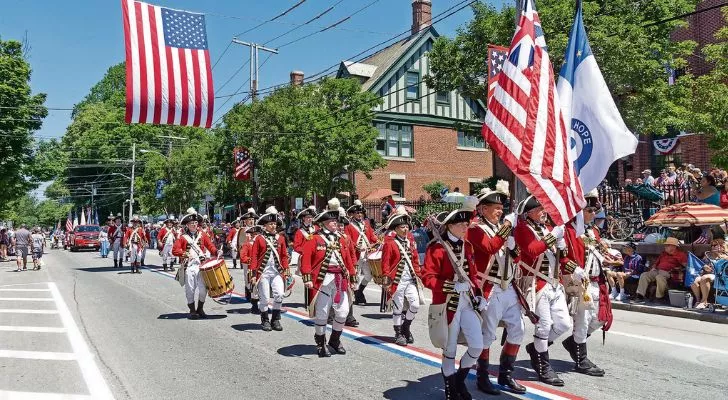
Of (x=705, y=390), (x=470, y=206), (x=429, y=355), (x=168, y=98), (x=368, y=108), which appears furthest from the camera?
(x=368, y=108)

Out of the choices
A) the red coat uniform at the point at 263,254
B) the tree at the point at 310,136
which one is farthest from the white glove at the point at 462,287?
the tree at the point at 310,136

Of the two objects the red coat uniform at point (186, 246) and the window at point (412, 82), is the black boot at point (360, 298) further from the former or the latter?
the window at point (412, 82)

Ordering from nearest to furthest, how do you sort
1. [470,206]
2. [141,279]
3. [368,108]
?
[470,206], [141,279], [368,108]

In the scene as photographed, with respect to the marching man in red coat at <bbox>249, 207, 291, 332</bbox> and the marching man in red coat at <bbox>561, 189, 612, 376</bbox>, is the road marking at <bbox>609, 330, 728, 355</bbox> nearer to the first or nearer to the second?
the marching man in red coat at <bbox>561, 189, 612, 376</bbox>

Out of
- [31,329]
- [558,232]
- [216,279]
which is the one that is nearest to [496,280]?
[558,232]

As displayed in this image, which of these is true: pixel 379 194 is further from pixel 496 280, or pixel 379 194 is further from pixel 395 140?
pixel 496 280

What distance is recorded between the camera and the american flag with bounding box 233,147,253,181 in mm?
30797

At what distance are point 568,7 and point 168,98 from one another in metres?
13.6

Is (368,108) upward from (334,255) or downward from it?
upward

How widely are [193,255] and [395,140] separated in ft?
90.7

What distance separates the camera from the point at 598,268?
7.19 m

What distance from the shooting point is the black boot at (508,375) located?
245 inches

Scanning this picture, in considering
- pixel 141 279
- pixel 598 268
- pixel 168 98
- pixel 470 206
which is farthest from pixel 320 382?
pixel 141 279

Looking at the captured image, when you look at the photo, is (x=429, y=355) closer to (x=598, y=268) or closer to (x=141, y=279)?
(x=598, y=268)
